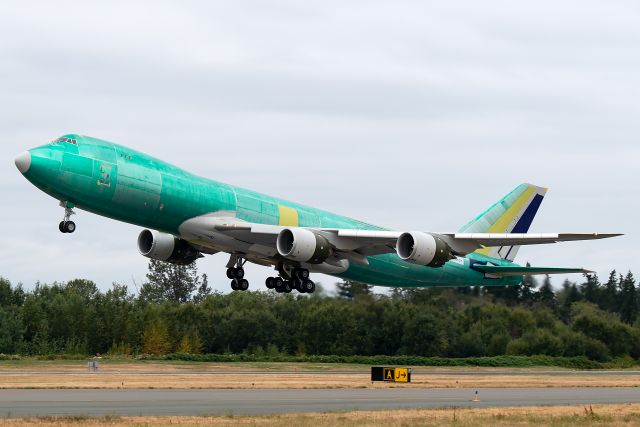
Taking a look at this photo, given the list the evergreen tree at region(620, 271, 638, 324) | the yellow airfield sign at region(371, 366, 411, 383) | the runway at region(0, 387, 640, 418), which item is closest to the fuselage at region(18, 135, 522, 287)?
the yellow airfield sign at region(371, 366, 411, 383)

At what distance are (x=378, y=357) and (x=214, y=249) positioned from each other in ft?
74.2

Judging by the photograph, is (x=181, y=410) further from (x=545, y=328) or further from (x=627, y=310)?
(x=627, y=310)

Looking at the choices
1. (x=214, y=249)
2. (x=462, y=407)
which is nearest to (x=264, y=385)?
A: (x=214, y=249)

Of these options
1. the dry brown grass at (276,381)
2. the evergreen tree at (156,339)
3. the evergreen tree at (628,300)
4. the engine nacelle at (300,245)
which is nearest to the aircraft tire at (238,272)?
the dry brown grass at (276,381)

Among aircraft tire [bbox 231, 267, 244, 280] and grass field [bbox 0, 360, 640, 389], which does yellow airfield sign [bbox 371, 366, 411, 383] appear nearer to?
grass field [bbox 0, 360, 640, 389]

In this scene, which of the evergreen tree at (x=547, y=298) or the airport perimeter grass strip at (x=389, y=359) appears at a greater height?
the evergreen tree at (x=547, y=298)

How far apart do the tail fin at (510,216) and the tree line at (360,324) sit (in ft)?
26.1

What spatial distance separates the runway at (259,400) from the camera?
3469 centimetres

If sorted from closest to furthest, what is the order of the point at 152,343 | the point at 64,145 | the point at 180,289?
the point at 64,145 < the point at 152,343 < the point at 180,289

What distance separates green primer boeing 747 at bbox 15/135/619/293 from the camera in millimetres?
41812

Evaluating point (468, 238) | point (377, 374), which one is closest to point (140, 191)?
point (468, 238)

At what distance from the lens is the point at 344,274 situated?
171ft

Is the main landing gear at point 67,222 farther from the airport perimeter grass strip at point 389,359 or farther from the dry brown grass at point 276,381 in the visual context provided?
the airport perimeter grass strip at point 389,359

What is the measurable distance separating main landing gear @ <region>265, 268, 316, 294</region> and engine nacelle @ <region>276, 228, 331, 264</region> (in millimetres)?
3413
